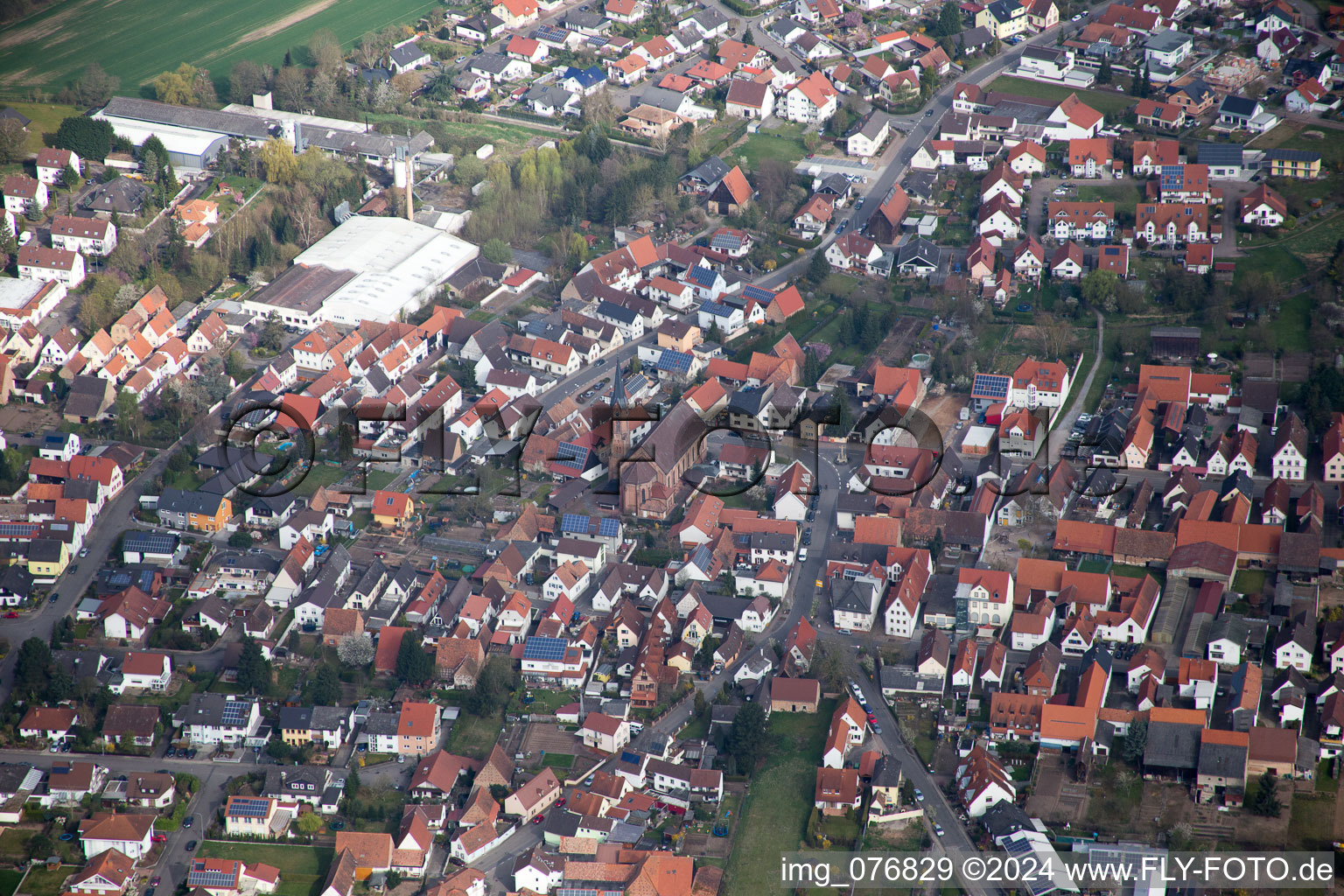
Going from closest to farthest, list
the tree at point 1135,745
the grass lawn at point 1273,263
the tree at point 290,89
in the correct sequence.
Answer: the tree at point 1135,745 < the grass lawn at point 1273,263 < the tree at point 290,89

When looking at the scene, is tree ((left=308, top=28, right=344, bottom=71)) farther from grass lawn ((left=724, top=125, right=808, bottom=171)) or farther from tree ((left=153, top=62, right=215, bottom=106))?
grass lawn ((left=724, top=125, right=808, bottom=171))

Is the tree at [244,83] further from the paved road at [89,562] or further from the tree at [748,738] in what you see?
the tree at [748,738]

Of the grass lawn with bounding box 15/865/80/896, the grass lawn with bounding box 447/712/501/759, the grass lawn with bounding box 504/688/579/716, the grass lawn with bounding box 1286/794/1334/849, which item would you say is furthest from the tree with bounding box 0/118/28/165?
the grass lawn with bounding box 1286/794/1334/849

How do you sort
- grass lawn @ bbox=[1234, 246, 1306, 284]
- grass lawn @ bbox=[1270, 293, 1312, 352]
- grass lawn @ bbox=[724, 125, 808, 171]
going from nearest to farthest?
grass lawn @ bbox=[1270, 293, 1312, 352] → grass lawn @ bbox=[1234, 246, 1306, 284] → grass lawn @ bbox=[724, 125, 808, 171]

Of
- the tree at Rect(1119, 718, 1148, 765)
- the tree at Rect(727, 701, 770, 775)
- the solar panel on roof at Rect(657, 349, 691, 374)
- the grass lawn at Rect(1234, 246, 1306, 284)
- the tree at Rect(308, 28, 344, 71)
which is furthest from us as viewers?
the tree at Rect(308, 28, 344, 71)

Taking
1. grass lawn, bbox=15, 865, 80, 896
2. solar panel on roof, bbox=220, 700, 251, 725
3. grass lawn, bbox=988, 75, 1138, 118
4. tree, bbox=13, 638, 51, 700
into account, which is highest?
grass lawn, bbox=988, 75, 1138, 118

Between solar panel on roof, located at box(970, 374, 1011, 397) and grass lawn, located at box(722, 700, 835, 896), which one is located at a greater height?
solar panel on roof, located at box(970, 374, 1011, 397)

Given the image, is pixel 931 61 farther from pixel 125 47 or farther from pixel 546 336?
pixel 125 47

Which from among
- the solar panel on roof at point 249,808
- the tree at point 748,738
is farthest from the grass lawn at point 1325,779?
the solar panel on roof at point 249,808
